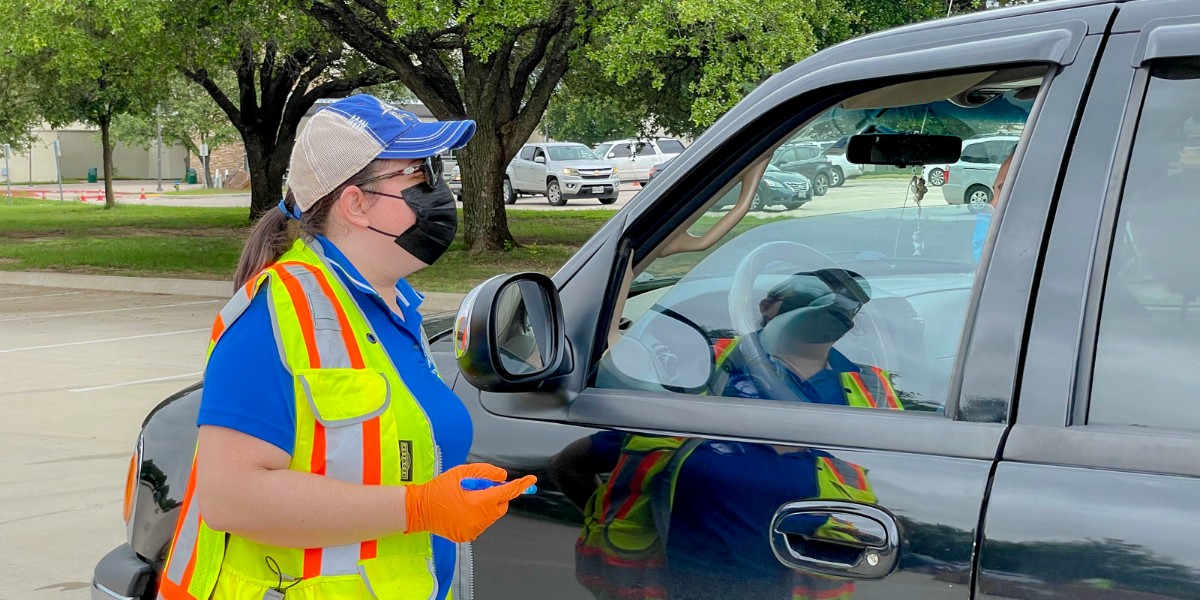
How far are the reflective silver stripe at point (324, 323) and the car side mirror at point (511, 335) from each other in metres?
0.33

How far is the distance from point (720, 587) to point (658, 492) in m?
0.20

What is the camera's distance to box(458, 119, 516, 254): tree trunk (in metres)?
18.0

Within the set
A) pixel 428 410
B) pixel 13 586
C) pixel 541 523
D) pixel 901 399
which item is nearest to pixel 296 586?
pixel 428 410

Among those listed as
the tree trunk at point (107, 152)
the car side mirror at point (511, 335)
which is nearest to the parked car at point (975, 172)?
the car side mirror at point (511, 335)

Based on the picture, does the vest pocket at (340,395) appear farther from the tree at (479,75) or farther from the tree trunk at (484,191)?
the tree trunk at (484,191)

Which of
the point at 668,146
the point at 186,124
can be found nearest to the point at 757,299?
the point at 668,146

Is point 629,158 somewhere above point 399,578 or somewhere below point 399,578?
above

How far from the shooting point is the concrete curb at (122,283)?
51.5 feet

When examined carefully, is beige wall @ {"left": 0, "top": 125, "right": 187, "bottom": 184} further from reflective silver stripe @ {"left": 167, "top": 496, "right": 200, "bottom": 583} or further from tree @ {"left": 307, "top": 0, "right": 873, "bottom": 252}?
reflective silver stripe @ {"left": 167, "top": 496, "right": 200, "bottom": 583}

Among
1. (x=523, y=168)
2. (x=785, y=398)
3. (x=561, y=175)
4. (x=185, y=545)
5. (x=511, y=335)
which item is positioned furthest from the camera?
(x=523, y=168)

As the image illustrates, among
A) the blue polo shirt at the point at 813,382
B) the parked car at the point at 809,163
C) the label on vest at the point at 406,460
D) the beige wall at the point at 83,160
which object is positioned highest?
the parked car at the point at 809,163

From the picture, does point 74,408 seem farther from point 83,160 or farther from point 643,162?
point 83,160

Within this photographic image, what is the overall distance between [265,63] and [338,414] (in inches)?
997

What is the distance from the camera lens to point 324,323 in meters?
1.90
